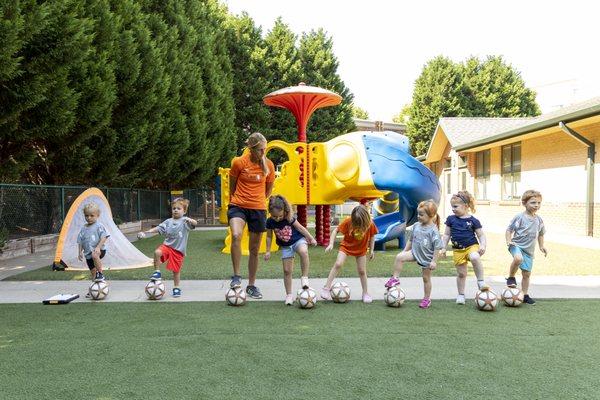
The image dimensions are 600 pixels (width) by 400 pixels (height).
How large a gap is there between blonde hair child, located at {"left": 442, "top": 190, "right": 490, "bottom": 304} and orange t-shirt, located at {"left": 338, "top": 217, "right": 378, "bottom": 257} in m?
0.99

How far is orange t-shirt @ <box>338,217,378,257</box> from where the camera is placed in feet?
21.0

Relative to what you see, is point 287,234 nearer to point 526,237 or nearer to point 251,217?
point 251,217

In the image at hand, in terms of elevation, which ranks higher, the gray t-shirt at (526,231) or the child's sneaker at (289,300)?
the gray t-shirt at (526,231)

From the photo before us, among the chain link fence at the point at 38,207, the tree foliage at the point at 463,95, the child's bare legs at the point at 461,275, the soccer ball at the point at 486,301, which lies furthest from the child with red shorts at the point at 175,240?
the tree foliage at the point at 463,95

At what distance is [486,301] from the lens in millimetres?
5875

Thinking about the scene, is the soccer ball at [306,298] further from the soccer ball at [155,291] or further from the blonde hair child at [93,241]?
the blonde hair child at [93,241]

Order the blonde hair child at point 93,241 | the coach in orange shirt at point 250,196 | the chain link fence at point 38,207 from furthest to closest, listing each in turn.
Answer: the chain link fence at point 38,207 < the blonde hair child at point 93,241 < the coach in orange shirt at point 250,196

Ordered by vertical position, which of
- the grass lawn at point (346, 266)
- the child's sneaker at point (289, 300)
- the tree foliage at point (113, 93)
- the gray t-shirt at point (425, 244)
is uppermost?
the tree foliage at point (113, 93)

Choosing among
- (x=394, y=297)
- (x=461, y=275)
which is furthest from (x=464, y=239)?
(x=394, y=297)

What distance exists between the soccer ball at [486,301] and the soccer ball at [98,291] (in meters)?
4.95

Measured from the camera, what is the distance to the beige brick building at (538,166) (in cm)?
1585

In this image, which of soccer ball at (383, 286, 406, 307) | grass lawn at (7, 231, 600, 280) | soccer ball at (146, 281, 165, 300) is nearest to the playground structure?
grass lawn at (7, 231, 600, 280)

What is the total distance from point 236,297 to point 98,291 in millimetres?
1972

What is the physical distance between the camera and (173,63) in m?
18.3
